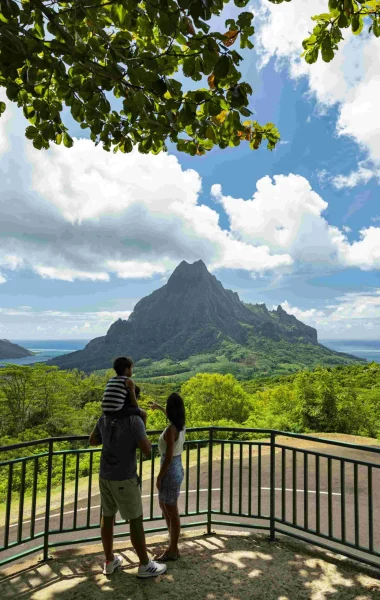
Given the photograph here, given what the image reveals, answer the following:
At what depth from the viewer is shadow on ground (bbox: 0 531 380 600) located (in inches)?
129

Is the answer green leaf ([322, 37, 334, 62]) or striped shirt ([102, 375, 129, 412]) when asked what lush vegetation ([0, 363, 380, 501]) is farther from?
green leaf ([322, 37, 334, 62])

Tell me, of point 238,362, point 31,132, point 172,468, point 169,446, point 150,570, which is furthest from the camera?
point 238,362

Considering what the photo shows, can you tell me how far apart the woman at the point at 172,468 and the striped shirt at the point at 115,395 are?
543mm

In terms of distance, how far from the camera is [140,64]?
3.01 m

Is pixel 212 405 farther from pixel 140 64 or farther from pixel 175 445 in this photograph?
pixel 140 64

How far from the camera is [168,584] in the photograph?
340 centimetres

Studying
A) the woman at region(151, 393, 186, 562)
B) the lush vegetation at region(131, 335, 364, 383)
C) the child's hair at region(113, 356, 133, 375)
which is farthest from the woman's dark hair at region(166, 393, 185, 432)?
the lush vegetation at region(131, 335, 364, 383)

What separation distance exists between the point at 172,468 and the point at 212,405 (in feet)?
82.9

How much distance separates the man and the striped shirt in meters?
0.12

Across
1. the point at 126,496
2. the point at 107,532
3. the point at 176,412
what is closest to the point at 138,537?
the point at 107,532

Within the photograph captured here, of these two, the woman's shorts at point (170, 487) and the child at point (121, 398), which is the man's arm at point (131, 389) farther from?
the woman's shorts at point (170, 487)

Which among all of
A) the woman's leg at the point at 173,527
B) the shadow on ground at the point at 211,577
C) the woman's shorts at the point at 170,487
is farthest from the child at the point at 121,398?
the shadow on ground at the point at 211,577

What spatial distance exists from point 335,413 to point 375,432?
2931 millimetres

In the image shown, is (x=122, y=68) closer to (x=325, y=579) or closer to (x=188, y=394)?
(x=325, y=579)
